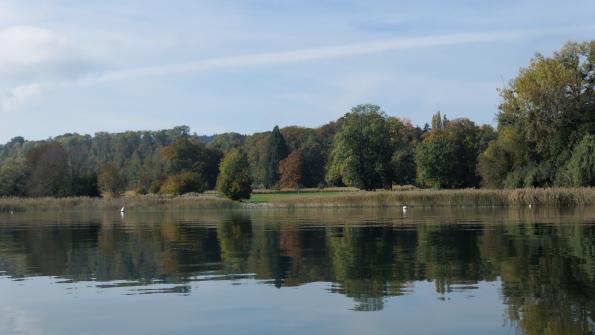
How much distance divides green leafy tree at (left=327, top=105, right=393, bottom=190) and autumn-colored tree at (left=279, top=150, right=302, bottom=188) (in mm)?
30212

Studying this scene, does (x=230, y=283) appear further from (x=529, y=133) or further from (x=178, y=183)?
(x=178, y=183)

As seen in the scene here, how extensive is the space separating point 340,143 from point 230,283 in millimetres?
82992

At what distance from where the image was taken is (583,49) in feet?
226

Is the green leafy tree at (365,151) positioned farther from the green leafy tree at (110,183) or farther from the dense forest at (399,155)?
the green leafy tree at (110,183)

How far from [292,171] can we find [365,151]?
110 feet

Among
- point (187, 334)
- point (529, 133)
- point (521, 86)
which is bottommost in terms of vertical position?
point (187, 334)

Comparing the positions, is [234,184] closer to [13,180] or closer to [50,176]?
[50,176]

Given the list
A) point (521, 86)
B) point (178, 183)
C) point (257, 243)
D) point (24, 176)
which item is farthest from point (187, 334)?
point (24, 176)

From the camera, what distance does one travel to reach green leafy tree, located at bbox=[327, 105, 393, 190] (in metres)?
97.8

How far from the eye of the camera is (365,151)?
98.9m

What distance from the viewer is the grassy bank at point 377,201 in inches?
2254

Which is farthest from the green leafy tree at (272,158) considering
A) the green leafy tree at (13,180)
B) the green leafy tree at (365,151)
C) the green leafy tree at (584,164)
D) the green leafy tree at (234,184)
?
the green leafy tree at (584,164)

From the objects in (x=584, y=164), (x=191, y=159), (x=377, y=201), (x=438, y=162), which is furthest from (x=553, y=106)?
(x=191, y=159)

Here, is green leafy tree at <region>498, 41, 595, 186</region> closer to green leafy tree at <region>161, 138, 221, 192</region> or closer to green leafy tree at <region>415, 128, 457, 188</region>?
green leafy tree at <region>415, 128, 457, 188</region>
